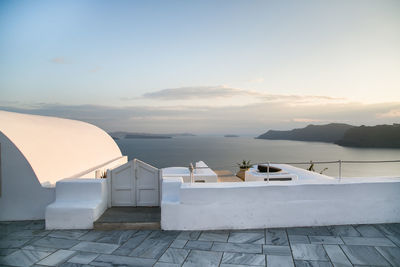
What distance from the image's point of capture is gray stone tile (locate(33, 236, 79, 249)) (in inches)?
179

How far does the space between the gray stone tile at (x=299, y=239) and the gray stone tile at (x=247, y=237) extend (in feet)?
1.69

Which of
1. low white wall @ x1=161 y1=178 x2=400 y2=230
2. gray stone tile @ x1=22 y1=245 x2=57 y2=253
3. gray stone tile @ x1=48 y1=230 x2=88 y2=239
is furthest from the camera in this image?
low white wall @ x1=161 y1=178 x2=400 y2=230

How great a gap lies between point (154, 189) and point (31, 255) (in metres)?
2.65

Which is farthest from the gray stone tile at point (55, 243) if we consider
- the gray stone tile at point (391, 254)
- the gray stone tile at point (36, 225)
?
the gray stone tile at point (391, 254)

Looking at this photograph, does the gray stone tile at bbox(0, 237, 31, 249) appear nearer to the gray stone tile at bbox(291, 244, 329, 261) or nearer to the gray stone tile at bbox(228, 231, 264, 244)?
the gray stone tile at bbox(228, 231, 264, 244)

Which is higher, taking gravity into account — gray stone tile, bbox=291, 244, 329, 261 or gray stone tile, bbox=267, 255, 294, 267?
gray stone tile, bbox=291, 244, 329, 261

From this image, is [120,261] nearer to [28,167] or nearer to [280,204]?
[280,204]

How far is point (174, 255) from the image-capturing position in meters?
4.14

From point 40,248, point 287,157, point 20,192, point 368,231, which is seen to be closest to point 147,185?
point 40,248

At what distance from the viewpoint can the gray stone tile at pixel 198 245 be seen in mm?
4412

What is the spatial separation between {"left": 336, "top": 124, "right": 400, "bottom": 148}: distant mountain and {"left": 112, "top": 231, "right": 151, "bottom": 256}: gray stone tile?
5469cm

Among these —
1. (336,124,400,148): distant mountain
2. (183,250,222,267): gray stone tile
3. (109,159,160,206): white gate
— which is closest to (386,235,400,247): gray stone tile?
(183,250,222,267): gray stone tile

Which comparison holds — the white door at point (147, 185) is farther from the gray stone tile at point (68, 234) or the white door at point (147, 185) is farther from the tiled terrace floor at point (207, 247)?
the gray stone tile at point (68, 234)

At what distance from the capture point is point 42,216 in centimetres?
606
